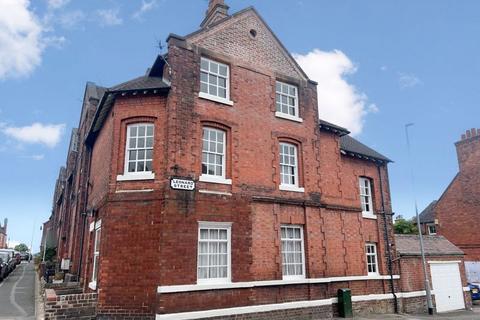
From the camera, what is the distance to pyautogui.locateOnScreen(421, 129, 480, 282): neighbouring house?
2753 cm

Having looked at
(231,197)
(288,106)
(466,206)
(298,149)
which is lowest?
(231,197)

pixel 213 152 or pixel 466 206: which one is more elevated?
pixel 213 152

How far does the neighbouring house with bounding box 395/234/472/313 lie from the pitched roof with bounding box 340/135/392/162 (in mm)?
4783

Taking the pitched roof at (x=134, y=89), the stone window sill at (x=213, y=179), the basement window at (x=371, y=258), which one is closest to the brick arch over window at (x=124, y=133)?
the pitched roof at (x=134, y=89)

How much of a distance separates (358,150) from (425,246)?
677 cm

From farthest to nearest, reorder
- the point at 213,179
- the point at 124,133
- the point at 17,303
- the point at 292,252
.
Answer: the point at 17,303
the point at 292,252
the point at 124,133
the point at 213,179

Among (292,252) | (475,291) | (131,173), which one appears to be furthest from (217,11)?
(475,291)

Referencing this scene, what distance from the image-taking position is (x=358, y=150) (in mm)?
19453

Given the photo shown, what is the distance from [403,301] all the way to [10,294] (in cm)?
2144

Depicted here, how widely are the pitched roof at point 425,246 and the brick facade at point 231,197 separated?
1.64 m

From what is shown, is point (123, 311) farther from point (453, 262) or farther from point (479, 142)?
point (479, 142)

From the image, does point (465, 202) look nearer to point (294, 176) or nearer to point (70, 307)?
point (294, 176)

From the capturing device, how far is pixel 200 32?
1458 cm

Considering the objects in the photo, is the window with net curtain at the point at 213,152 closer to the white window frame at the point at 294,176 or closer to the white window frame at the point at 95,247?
the white window frame at the point at 294,176
